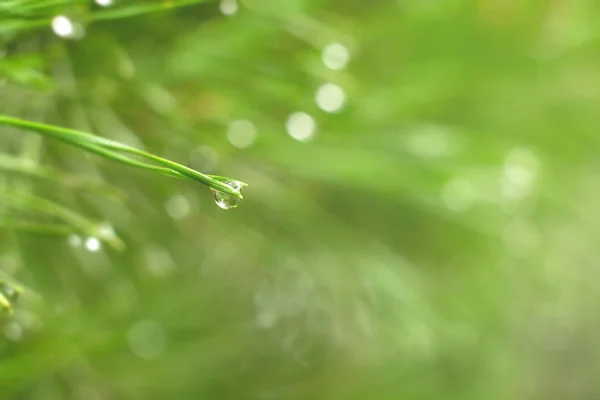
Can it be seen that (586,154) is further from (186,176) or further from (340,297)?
(186,176)

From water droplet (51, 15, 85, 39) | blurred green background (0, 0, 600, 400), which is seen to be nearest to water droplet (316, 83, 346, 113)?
blurred green background (0, 0, 600, 400)

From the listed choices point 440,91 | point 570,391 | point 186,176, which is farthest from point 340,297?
point 570,391

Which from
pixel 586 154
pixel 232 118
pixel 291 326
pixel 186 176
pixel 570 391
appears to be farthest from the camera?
pixel 570 391

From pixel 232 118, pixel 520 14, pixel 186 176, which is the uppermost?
pixel 520 14

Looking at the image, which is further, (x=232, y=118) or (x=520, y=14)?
(x=520, y=14)

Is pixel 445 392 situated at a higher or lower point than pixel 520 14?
lower

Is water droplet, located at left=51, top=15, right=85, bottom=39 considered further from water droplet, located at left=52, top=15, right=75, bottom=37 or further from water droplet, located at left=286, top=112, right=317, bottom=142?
water droplet, located at left=286, top=112, right=317, bottom=142

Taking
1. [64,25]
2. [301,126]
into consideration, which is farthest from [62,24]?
[301,126]
